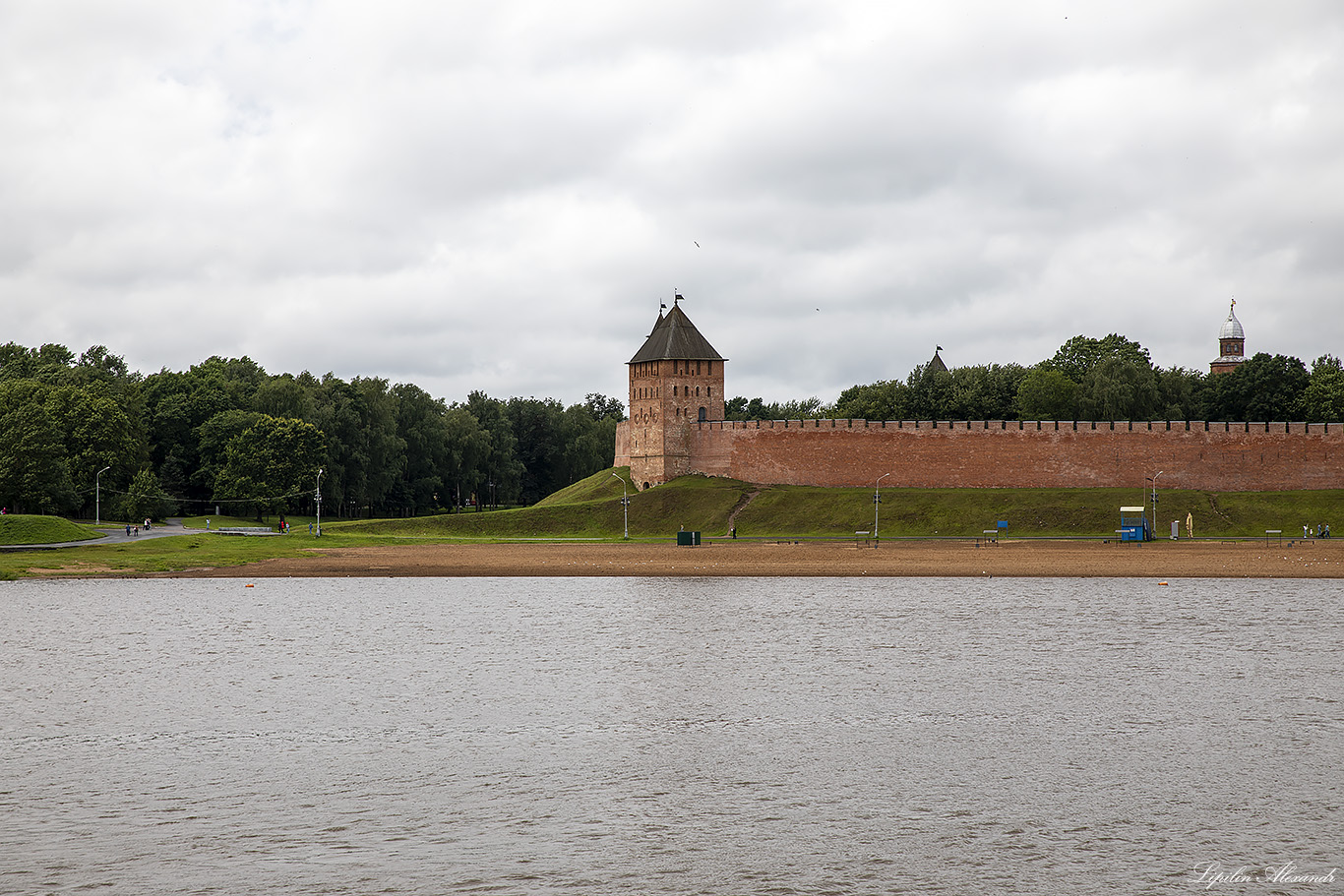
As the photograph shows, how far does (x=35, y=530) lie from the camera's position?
51.0 metres

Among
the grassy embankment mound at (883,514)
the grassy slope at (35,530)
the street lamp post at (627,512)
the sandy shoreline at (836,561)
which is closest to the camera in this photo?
the sandy shoreline at (836,561)

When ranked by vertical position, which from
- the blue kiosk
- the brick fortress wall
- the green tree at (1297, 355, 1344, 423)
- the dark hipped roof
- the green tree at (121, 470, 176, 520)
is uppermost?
the dark hipped roof

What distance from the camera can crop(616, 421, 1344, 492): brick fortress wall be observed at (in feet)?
226

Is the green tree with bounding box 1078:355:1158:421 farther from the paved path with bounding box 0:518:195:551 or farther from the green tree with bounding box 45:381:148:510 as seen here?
the green tree with bounding box 45:381:148:510

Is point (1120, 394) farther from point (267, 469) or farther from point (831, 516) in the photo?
point (267, 469)

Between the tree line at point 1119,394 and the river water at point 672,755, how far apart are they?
50218mm

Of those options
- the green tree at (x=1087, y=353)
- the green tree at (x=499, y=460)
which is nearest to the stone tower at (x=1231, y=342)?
the green tree at (x=1087, y=353)

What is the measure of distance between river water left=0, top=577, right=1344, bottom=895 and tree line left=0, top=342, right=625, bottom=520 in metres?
39.4

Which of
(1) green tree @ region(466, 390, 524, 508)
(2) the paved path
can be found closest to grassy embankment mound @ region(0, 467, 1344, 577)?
(2) the paved path

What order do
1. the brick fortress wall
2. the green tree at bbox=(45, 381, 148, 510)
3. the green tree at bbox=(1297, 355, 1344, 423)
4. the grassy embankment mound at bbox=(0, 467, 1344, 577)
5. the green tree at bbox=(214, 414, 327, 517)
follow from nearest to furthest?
the grassy embankment mound at bbox=(0, 467, 1344, 577), the green tree at bbox=(45, 381, 148, 510), the brick fortress wall, the green tree at bbox=(214, 414, 327, 517), the green tree at bbox=(1297, 355, 1344, 423)

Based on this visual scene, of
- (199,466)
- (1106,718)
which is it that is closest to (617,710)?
(1106,718)

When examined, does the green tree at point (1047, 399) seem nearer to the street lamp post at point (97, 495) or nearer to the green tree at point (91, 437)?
the green tree at point (91, 437)

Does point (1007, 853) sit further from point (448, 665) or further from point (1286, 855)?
point (448, 665)

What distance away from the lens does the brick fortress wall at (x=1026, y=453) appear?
68.8m
